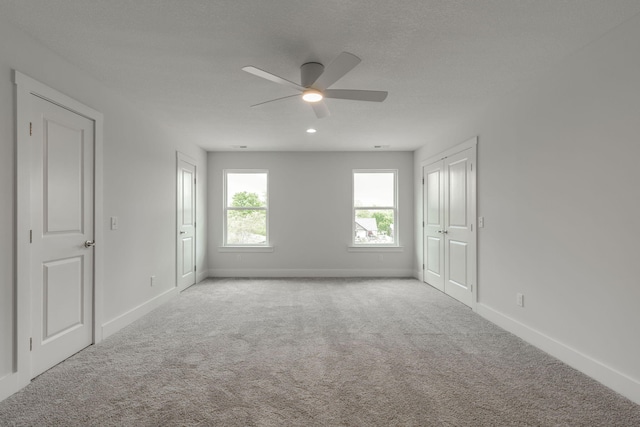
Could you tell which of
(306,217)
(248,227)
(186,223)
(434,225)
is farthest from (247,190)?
(434,225)

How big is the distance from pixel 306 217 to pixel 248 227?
1.15m

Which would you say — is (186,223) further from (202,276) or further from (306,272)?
(306,272)

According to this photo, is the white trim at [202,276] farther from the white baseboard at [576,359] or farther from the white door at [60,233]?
the white baseboard at [576,359]

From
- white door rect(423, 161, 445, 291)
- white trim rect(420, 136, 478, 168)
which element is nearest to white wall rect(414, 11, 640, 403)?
white trim rect(420, 136, 478, 168)

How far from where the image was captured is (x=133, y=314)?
3.71 meters

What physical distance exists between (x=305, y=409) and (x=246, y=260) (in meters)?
4.63

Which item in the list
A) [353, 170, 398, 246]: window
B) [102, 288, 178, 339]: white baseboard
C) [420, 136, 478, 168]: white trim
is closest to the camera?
[102, 288, 178, 339]: white baseboard

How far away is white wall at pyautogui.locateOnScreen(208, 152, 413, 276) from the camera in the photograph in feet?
21.1

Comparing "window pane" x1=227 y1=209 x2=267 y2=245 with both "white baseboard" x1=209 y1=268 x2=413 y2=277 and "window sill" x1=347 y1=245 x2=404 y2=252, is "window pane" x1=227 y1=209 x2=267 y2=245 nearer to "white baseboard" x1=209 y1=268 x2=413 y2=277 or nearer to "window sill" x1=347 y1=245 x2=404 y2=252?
"white baseboard" x1=209 y1=268 x2=413 y2=277

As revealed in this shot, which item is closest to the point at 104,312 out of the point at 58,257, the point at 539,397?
the point at 58,257

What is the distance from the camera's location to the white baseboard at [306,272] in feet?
21.0

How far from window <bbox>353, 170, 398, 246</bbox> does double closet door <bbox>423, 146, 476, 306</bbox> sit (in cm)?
78

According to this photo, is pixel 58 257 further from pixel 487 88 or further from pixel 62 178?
pixel 487 88

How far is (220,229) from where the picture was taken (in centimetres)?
646
